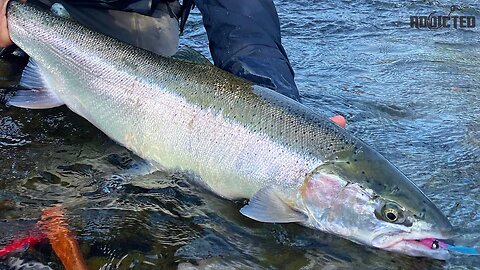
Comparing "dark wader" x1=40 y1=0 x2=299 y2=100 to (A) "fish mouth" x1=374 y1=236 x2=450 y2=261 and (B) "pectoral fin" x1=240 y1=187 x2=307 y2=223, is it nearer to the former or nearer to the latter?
(B) "pectoral fin" x1=240 y1=187 x2=307 y2=223

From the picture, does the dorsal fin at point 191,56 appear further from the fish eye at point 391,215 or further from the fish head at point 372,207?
the fish eye at point 391,215

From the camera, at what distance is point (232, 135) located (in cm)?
310

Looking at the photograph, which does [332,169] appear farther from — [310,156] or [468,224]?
[468,224]

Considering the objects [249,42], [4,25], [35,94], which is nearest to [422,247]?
[249,42]

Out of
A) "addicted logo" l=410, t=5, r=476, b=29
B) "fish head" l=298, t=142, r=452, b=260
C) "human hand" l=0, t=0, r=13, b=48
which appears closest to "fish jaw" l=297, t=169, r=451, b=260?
"fish head" l=298, t=142, r=452, b=260

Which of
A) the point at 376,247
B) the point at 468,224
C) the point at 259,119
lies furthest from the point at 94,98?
the point at 468,224

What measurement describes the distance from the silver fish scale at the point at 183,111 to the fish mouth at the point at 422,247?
45 centimetres

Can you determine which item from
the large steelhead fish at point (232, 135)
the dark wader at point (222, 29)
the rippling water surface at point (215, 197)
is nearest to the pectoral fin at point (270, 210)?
the large steelhead fish at point (232, 135)

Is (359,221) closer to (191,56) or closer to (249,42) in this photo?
(191,56)

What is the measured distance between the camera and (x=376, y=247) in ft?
9.31

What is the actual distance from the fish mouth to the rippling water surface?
0.30 feet

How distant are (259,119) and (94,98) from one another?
3.33ft

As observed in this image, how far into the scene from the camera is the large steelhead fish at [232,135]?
278 cm

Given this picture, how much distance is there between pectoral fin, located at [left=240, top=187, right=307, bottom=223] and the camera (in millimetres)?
2895
